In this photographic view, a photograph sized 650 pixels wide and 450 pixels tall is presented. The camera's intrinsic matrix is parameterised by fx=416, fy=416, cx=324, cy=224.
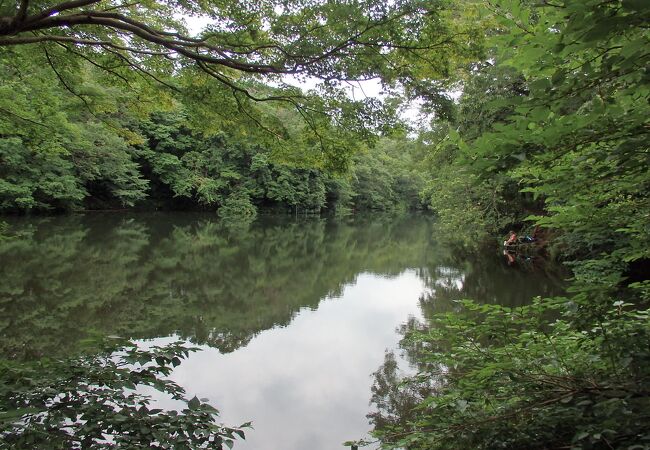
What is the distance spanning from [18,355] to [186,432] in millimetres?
4803

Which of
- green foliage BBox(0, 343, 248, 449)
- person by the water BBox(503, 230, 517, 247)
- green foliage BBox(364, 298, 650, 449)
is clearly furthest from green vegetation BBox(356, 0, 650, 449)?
person by the water BBox(503, 230, 517, 247)

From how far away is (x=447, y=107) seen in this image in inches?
165

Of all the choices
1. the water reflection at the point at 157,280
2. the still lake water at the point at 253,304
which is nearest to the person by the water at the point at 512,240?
the still lake water at the point at 253,304

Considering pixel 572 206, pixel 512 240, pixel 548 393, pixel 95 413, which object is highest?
pixel 512 240

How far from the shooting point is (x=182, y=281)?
11172 mm

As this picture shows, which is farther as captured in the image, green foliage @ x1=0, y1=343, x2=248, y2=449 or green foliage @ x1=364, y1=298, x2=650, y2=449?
green foliage @ x1=0, y1=343, x2=248, y2=449

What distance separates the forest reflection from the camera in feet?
24.0

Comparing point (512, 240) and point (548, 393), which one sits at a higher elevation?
point (512, 240)

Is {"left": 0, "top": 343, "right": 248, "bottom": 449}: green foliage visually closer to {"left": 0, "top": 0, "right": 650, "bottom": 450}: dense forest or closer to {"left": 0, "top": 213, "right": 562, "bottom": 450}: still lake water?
{"left": 0, "top": 0, "right": 650, "bottom": 450}: dense forest

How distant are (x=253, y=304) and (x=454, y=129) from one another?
23.1ft

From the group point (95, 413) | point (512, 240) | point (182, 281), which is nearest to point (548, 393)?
point (95, 413)

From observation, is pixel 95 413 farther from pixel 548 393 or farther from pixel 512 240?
pixel 512 240

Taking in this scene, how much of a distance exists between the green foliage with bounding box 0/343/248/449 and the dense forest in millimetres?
17

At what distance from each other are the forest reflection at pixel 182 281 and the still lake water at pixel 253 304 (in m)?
0.04
